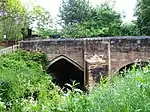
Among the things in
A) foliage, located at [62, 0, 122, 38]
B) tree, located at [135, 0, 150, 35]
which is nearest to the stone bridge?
tree, located at [135, 0, 150, 35]

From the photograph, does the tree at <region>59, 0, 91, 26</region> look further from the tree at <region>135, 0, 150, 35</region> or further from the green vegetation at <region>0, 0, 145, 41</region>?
the tree at <region>135, 0, 150, 35</region>

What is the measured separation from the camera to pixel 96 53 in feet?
48.2

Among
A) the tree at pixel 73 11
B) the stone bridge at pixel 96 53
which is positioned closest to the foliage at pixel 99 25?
the tree at pixel 73 11

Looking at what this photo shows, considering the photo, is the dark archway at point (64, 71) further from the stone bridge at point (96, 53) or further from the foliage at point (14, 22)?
the foliage at point (14, 22)

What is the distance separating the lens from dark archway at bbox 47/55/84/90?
55.0ft

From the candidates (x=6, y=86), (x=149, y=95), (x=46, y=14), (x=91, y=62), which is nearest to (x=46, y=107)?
(x=149, y=95)

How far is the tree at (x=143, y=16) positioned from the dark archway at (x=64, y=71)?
4.39 metres

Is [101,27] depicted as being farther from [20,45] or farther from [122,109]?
[122,109]

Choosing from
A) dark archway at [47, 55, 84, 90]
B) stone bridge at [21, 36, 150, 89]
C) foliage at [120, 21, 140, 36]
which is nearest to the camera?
stone bridge at [21, 36, 150, 89]

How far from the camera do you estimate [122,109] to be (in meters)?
3.67

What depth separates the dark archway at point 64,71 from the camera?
16.8 meters

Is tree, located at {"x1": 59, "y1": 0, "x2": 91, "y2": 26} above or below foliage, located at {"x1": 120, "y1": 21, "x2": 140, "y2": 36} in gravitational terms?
above

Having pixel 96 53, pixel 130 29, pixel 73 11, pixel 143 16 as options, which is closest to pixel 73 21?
pixel 73 11

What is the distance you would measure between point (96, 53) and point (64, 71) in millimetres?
5024
